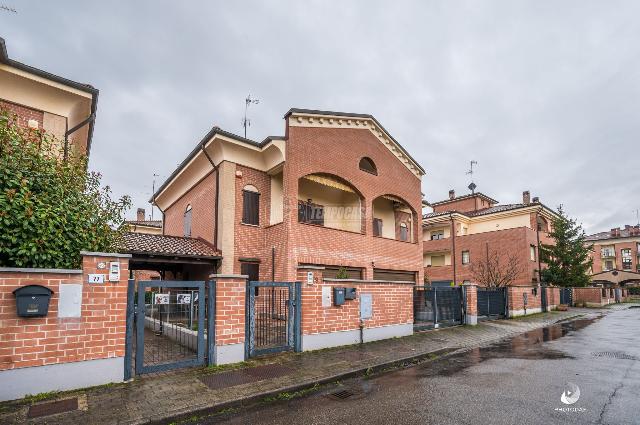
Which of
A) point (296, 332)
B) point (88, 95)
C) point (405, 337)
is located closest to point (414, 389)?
point (296, 332)

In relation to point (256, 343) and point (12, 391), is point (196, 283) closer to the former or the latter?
point (256, 343)

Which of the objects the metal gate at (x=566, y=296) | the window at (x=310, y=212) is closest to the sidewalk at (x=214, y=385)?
the window at (x=310, y=212)

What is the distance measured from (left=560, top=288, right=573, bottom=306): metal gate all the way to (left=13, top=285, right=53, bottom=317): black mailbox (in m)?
31.8

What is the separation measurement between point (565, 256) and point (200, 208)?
29981 millimetres

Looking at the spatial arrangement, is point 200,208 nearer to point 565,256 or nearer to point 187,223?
point 187,223

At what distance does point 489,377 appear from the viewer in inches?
273

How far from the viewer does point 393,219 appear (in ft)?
72.9

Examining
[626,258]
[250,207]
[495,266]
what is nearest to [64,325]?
[250,207]

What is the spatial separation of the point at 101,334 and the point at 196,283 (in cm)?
174

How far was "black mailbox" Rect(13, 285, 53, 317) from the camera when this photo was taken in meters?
5.28

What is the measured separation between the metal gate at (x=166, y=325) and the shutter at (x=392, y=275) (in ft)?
36.3

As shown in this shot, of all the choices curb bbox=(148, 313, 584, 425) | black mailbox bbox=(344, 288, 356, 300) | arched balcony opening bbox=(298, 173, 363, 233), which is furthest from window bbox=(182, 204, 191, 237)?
curb bbox=(148, 313, 584, 425)

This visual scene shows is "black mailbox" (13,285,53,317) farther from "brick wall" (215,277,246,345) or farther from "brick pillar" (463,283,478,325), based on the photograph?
"brick pillar" (463,283,478,325)

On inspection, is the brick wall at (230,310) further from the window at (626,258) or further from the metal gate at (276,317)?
the window at (626,258)
